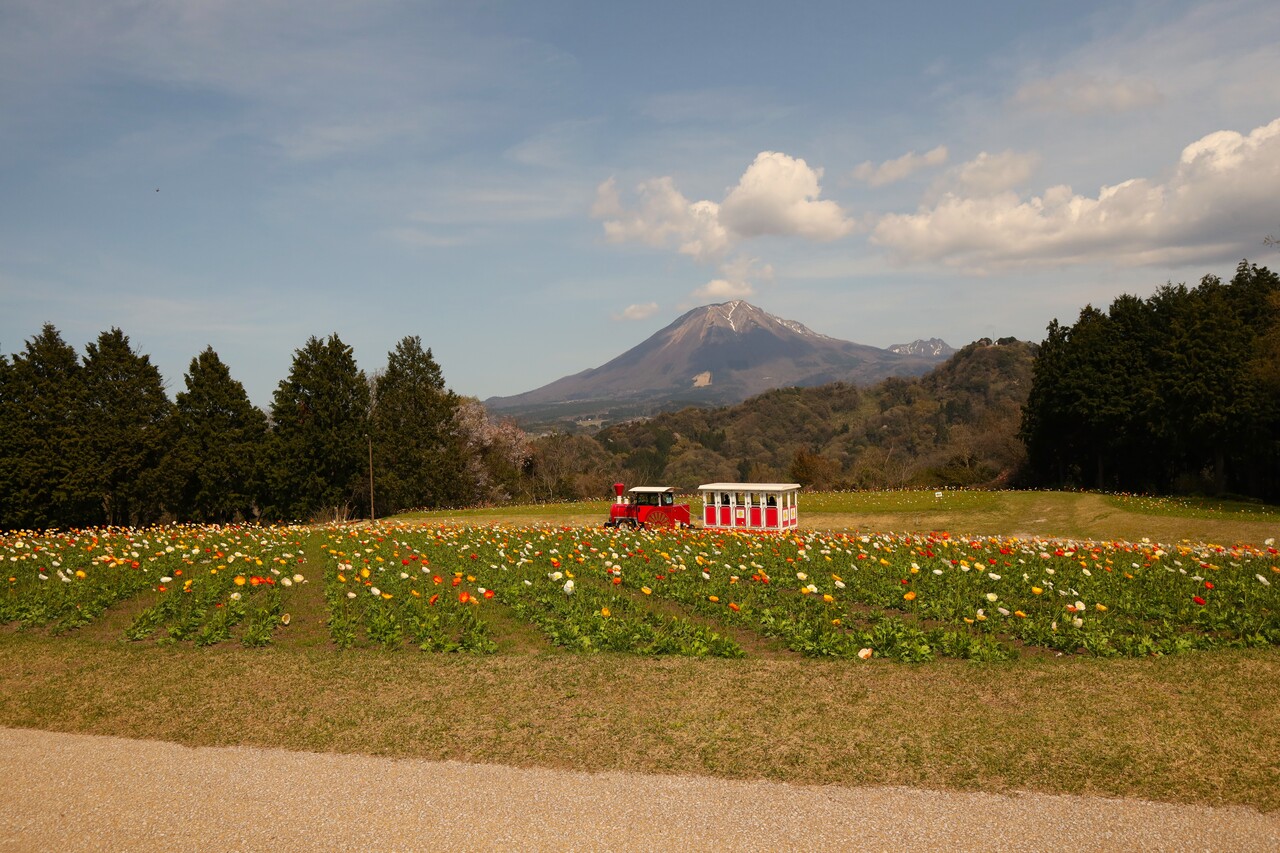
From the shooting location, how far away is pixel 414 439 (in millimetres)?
50281

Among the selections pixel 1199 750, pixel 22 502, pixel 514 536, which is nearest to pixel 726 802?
pixel 1199 750

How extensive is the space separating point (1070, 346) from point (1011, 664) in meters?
51.6

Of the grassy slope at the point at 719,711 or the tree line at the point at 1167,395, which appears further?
the tree line at the point at 1167,395

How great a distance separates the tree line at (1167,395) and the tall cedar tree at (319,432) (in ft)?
152

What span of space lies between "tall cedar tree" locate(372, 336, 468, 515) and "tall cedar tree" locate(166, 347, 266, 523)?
7858mm

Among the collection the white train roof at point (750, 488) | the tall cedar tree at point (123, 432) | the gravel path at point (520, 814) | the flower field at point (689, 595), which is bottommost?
the gravel path at point (520, 814)

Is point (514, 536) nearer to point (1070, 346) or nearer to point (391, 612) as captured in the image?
point (391, 612)

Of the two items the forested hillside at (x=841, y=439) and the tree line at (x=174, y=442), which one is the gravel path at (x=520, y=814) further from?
the forested hillside at (x=841, y=439)

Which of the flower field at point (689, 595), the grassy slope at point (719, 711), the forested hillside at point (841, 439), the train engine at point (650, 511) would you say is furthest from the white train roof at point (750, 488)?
the forested hillside at point (841, 439)

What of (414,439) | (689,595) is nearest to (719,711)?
(689,595)

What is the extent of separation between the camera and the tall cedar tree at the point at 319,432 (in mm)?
42438

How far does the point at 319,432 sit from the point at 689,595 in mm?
35782

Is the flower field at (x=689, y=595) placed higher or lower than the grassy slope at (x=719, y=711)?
higher

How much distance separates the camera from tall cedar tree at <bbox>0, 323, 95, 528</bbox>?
119 ft
